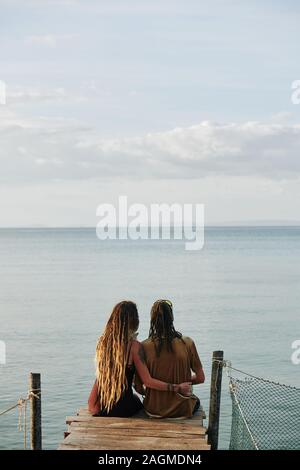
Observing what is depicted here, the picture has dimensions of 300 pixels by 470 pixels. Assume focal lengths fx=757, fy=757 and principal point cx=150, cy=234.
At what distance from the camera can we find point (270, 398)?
21984 mm

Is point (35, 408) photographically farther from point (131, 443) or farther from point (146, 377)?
point (131, 443)

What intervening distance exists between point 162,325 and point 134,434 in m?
1.40

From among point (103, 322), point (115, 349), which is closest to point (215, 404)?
point (115, 349)

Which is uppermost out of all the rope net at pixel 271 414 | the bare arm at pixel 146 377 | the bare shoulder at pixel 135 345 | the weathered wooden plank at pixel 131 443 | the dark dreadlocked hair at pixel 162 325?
the dark dreadlocked hair at pixel 162 325

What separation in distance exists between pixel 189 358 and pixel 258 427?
10153 millimetres

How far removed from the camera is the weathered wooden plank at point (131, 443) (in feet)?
29.3

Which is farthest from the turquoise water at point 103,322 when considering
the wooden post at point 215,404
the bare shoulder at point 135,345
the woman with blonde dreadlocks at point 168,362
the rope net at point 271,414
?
the bare shoulder at point 135,345

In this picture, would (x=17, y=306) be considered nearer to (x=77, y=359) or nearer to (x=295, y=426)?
→ (x=77, y=359)

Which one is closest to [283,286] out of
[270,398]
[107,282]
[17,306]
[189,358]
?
[107,282]

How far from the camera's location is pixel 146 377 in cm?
984

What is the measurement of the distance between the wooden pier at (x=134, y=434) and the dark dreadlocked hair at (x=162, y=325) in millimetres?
949

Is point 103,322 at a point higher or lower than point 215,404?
higher

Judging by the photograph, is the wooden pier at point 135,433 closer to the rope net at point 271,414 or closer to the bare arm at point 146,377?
the bare arm at point 146,377

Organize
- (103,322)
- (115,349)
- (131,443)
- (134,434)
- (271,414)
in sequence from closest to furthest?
(131,443) < (134,434) < (115,349) < (271,414) < (103,322)
